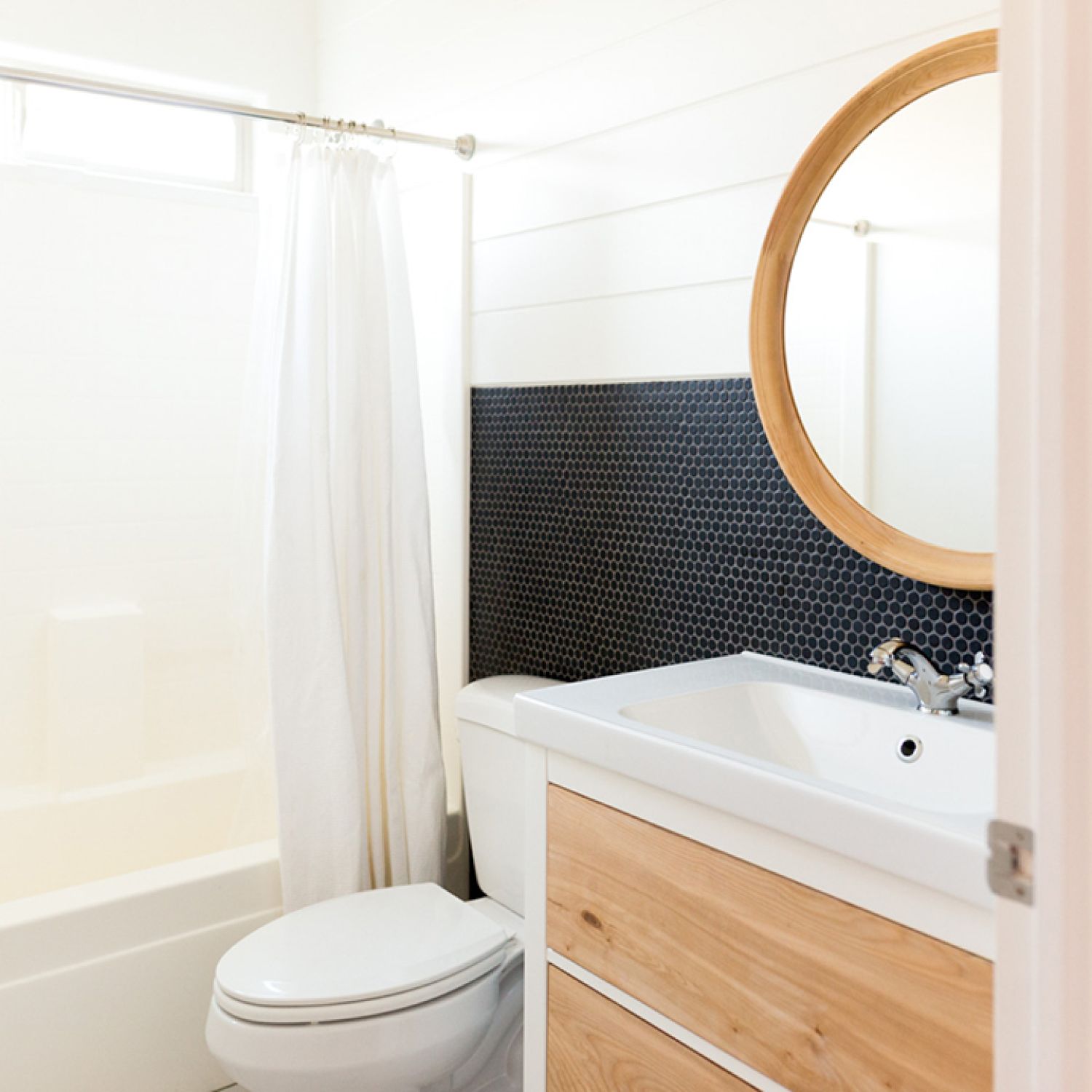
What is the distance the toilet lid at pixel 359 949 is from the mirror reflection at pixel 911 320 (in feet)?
3.19

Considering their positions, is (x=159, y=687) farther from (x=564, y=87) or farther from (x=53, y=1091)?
(x=564, y=87)

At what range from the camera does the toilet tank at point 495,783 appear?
2.07 meters

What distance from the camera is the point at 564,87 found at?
2.16 meters

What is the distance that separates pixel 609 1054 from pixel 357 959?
517 mm

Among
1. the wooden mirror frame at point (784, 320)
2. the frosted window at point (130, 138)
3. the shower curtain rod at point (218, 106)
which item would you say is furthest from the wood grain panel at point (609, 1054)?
the frosted window at point (130, 138)

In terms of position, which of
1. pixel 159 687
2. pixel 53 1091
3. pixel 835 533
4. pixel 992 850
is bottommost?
A: pixel 53 1091

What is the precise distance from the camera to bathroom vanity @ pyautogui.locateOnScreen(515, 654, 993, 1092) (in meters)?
1.03

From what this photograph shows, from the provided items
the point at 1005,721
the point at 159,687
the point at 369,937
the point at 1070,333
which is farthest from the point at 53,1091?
the point at 1070,333

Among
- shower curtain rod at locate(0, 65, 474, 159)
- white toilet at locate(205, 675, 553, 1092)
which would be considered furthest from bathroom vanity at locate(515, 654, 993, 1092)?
shower curtain rod at locate(0, 65, 474, 159)

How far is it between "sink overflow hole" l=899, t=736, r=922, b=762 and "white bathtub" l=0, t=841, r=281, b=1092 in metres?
1.30

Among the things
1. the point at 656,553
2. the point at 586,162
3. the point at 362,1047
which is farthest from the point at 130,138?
the point at 362,1047

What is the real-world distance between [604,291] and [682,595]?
0.60 metres

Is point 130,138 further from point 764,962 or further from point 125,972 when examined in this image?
point 764,962

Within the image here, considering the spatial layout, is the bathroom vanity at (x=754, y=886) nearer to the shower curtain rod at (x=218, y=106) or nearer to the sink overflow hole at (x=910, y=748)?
the sink overflow hole at (x=910, y=748)
